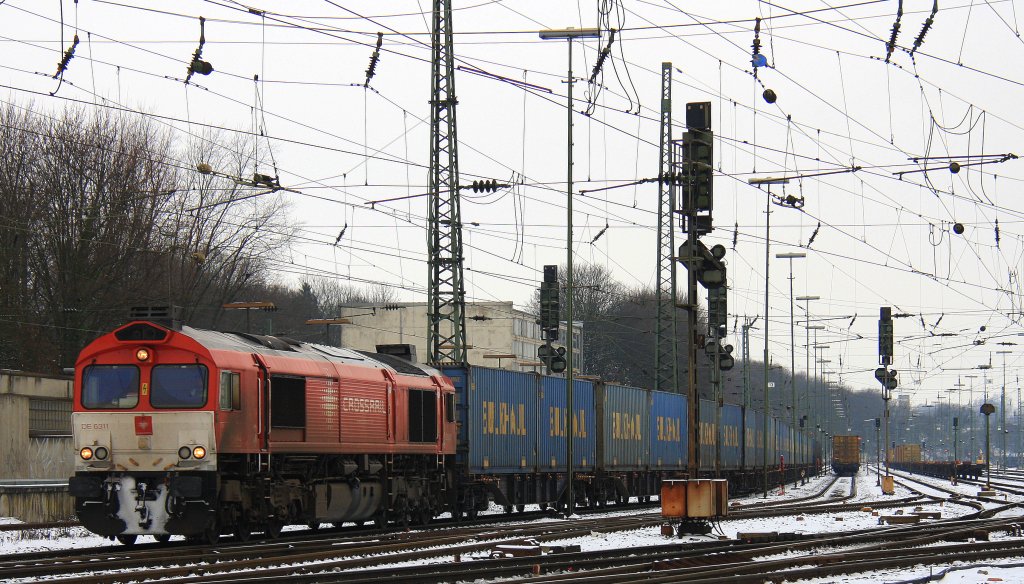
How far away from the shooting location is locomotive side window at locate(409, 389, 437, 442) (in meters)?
A: 28.1

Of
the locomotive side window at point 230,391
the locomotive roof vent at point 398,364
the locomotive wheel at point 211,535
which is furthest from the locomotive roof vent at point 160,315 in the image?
the locomotive roof vent at point 398,364

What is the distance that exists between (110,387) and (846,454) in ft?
270

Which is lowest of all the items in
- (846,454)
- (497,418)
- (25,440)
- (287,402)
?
(846,454)

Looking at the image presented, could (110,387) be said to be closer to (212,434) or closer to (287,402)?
(212,434)

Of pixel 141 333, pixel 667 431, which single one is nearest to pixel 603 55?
pixel 141 333

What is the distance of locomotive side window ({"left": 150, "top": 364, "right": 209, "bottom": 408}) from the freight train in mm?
22

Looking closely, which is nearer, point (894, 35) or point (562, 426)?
point (894, 35)

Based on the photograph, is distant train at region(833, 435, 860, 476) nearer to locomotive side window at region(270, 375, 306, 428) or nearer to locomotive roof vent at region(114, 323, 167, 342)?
locomotive side window at region(270, 375, 306, 428)

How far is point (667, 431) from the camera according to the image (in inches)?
1811

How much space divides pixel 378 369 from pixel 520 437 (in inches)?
304

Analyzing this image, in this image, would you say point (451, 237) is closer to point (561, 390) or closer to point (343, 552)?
point (561, 390)

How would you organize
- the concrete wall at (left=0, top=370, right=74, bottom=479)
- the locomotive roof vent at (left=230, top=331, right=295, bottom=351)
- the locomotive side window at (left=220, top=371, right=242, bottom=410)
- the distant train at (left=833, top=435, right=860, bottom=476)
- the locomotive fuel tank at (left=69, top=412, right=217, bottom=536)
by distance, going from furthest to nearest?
the distant train at (left=833, top=435, right=860, bottom=476) < the concrete wall at (left=0, top=370, right=74, bottom=479) < the locomotive roof vent at (left=230, top=331, right=295, bottom=351) < the locomotive side window at (left=220, top=371, right=242, bottom=410) < the locomotive fuel tank at (left=69, top=412, right=217, bottom=536)

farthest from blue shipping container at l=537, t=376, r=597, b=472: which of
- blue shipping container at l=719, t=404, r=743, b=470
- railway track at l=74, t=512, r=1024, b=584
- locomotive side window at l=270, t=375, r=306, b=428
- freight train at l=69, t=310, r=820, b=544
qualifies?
blue shipping container at l=719, t=404, r=743, b=470

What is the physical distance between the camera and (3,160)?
1871 inches
